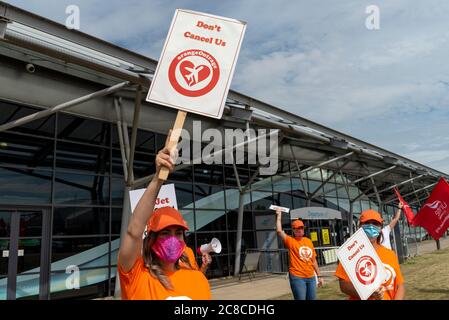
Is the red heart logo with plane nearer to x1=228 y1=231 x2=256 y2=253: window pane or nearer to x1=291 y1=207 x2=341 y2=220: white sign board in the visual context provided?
x1=228 y1=231 x2=256 y2=253: window pane

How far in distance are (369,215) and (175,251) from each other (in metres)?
2.59

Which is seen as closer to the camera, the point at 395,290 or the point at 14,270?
the point at 395,290

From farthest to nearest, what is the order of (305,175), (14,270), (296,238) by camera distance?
(305,175), (14,270), (296,238)

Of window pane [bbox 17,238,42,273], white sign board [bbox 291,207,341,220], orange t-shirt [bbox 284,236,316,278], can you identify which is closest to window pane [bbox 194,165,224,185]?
white sign board [bbox 291,207,341,220]

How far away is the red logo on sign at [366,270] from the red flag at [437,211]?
7.39m

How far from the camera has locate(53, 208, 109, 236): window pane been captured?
35.4ft

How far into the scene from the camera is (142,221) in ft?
6.90

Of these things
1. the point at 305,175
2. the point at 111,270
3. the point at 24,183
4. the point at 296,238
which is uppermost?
the point at 305,175

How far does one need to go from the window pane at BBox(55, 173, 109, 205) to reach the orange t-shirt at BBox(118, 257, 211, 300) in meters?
9.60

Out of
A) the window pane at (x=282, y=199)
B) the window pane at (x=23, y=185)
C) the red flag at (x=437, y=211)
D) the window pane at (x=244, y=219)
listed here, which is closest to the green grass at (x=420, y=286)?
the red flag at (x=437, y=211)

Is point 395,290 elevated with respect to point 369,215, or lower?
lower
